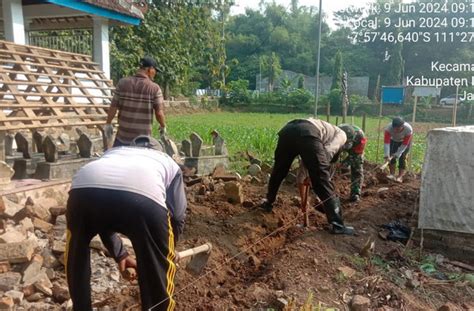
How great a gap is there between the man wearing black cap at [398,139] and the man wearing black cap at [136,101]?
3.98m

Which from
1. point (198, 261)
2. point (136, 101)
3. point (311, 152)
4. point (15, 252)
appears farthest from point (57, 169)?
point (311, 152)

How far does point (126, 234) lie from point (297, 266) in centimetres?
193

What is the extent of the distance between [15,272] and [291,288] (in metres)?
2.04

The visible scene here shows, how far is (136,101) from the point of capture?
16.8 feet

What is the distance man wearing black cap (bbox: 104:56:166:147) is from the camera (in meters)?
5.09

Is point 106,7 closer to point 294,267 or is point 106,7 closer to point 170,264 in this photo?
point 294,267

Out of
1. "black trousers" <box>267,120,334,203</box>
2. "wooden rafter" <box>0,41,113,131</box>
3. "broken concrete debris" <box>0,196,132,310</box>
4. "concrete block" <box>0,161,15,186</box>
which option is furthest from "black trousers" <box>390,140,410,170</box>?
"concrete block" <box>0,161,15,186</box>

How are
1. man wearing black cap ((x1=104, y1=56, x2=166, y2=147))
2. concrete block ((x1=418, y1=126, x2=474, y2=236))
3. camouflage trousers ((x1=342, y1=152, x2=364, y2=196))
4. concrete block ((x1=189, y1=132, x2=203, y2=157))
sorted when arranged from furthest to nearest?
1. concrete block ((x1=189, y1=132, x2=203, y2=157))
2. camouflage trousers ((x1=342, y1=152, x2=364, y2=196))
3. man wearing black cap ((x1=104, y1=56, x2=166, y2=147))
4. concrete block ((x1=418, y1=126, x2=474, y2=236))

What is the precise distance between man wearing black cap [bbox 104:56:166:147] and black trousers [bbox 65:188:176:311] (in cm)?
268

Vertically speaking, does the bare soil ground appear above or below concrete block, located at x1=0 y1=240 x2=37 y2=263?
below

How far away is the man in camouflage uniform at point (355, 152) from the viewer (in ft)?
17.8

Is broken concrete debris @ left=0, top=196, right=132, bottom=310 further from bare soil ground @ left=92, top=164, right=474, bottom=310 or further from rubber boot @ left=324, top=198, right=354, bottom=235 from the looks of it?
rubber boot @ left=324, top=198, right=354, bottom=235

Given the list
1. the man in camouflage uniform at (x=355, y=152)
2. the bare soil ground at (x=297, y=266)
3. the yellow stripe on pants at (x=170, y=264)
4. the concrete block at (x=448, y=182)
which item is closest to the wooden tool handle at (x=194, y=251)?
the bare soil ground at (x=297, y=266)

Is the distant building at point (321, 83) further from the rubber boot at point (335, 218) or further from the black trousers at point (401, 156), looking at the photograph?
the rubber boot at point (335, 218)
